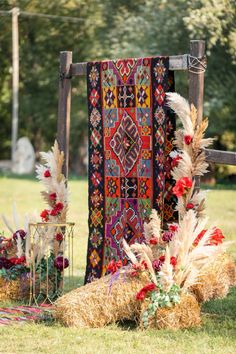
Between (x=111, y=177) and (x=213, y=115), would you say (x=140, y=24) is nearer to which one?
(x=213, y=115)

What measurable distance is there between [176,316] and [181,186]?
3.58 feet

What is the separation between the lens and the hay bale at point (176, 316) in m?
7.18

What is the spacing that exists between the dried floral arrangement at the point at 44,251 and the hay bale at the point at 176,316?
1718mm

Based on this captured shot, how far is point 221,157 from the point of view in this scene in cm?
761

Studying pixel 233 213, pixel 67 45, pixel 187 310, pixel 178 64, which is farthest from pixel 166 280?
pixel 67 45

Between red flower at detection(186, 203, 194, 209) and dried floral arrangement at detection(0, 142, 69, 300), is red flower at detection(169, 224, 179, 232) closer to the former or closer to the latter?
red flower at detection(186, 203, 194, 209)

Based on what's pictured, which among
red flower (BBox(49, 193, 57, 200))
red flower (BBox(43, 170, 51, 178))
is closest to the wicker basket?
red flower (BBox(49, 193, 57, 200))

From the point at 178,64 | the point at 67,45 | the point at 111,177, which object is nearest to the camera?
the point at 178,64

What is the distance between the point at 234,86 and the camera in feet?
83.4

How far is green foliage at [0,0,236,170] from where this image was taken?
927 inches

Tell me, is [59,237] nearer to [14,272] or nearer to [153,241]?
[14,272]

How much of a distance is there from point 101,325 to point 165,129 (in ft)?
5.98

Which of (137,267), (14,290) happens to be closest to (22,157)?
(14,290)

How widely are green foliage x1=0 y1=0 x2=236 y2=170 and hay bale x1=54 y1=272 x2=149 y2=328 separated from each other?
14699 mm
